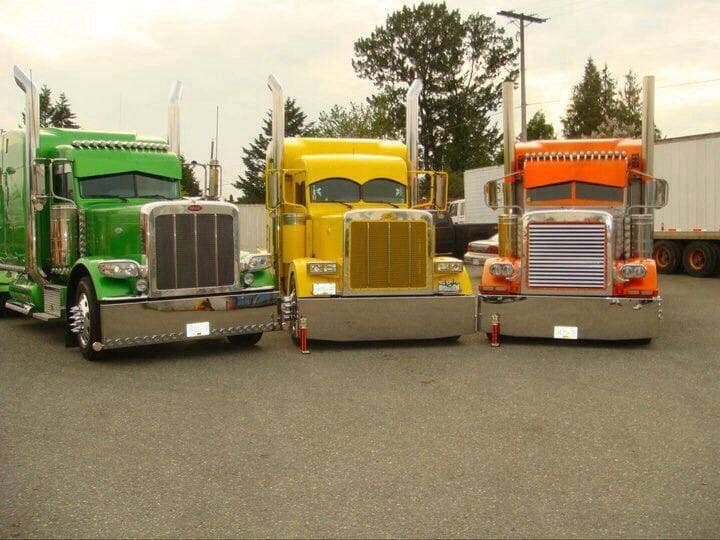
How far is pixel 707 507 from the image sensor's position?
4.88m

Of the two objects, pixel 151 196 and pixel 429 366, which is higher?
pixel 151 196

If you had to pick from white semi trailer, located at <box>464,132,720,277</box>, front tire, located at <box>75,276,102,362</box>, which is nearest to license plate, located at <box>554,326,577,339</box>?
front tire, located at <box>75,276,102,362</box>

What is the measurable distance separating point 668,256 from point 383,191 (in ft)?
48.0

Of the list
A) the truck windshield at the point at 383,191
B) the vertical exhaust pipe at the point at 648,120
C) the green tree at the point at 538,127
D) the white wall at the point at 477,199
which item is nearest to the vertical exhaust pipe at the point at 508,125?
the truck windshield at the point at 383,191

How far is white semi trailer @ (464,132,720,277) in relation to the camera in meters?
23.2

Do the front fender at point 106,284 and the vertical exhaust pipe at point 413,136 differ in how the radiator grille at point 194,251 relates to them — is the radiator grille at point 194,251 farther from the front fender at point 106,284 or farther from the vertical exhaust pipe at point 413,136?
the vertical exhaust pipe at point 413,136

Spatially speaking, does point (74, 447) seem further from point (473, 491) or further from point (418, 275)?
point (418, 275)

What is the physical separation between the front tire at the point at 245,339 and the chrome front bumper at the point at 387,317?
98 cm

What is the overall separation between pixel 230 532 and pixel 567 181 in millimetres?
9656

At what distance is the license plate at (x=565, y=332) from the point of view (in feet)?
36.1

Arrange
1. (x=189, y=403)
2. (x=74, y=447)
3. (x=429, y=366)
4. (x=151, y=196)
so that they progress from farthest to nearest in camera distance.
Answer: (x=151, y=196) → (x=429, y=366) → (x=189, y=403) → (x=74, y=447)

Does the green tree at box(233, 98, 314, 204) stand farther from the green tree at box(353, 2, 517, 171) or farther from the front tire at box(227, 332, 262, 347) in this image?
the front tire at box(227, 332, 262, 347)

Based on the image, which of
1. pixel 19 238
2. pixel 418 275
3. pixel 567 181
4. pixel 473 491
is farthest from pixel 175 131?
pixel 473 491

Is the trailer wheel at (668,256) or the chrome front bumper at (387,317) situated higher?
the trailer wheel at (668,256)
